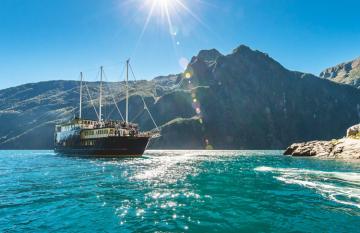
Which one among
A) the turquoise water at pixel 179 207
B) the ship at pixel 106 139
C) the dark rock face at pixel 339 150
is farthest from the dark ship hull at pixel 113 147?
the dark rock face at pixel 339 150

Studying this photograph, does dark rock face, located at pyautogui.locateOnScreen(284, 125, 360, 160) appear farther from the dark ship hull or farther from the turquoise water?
the turquoise water

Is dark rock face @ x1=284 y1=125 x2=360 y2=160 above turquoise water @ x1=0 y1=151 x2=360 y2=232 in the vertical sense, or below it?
above

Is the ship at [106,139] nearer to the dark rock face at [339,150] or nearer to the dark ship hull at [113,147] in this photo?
the dark ship hull at [113,147]

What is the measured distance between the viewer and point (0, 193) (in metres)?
24.7

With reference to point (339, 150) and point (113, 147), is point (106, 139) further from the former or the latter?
point (339, 150)

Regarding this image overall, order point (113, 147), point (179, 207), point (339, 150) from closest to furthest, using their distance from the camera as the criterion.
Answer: point (179, 207), point (113, 147), point (339, 150)

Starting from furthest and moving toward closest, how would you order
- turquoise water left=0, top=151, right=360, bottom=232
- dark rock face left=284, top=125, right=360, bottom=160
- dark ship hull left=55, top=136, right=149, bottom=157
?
dark rock face left=284, top=125, right=360, bottom=160 < dark ship hull left=55, top=136, right=149, bottom=157 < turquoise water left=0, top=151, right=360, bottom=232

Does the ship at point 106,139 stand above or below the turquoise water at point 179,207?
above

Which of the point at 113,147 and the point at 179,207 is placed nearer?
the point at 179,207

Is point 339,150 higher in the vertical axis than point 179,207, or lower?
higher

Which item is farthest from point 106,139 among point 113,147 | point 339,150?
point 339,150

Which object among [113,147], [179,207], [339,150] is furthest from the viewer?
[339,150]

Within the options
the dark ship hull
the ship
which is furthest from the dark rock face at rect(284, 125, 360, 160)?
the dark ship hull

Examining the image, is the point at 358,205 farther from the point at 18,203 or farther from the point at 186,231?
the point at 18,203
